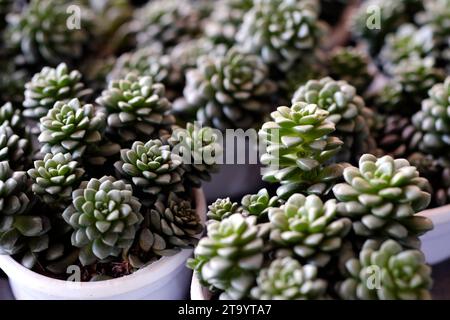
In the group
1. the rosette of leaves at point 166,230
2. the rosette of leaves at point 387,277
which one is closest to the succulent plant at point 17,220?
the rosette of leaves at point 166,230

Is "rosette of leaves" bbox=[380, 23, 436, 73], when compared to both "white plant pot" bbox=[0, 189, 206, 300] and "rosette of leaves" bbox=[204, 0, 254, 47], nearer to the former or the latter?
"rosette of leaves" bbox=[204, 0, 254, 47]

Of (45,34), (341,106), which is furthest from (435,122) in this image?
(45,34)

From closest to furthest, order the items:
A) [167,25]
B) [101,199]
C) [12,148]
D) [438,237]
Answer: [101,199] < [12,148] < [438,237] < [167,25]

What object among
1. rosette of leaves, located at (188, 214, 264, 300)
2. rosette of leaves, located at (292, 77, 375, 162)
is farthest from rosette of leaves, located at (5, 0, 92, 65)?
rosette of leaves, located at (188, 214, 264, 300)

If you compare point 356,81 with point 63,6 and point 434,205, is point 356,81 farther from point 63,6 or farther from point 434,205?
point 63,6

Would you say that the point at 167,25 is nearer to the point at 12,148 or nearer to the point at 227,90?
the point at 227,90

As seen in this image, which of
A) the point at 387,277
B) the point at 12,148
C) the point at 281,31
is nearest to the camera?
the point at 387,277
